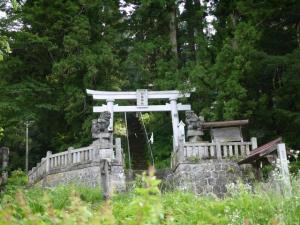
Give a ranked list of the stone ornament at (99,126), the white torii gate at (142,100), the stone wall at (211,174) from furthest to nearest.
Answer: the white torii gate at (142,100), the stone ornament at (99,126), the stone wall at (211,174)

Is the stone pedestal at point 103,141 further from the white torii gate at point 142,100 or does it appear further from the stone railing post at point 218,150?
the stone railing post at point 218,150

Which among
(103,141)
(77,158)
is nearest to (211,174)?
(103,141)

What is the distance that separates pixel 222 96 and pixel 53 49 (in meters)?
8.01

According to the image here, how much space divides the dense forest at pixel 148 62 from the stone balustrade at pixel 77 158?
9.37ft

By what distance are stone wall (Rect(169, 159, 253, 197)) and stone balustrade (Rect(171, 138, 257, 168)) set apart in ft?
0.65

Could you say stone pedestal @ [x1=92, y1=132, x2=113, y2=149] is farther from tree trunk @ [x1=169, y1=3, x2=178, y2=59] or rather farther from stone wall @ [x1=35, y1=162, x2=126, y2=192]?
tree trunk @ [x1=169, y1=3, x2=178, y2=59]

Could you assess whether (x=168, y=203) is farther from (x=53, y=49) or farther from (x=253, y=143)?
(x=53, y=49)

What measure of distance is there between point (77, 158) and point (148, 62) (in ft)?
26.7

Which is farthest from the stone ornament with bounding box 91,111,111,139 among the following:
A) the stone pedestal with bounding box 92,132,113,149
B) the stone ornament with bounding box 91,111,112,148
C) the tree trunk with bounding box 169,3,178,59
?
the tree trunk with bounding box 169,3,178,59

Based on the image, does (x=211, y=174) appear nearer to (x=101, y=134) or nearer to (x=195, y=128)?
(x=195, y=128)

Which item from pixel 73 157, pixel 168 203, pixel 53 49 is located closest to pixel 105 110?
pixel 73 157

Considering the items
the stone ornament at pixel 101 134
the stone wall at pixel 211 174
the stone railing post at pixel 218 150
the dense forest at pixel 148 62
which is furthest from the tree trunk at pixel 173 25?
the stone wall at pixel 211 174

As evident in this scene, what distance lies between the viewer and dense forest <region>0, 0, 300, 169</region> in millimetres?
17359

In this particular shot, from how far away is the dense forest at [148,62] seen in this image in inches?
683
